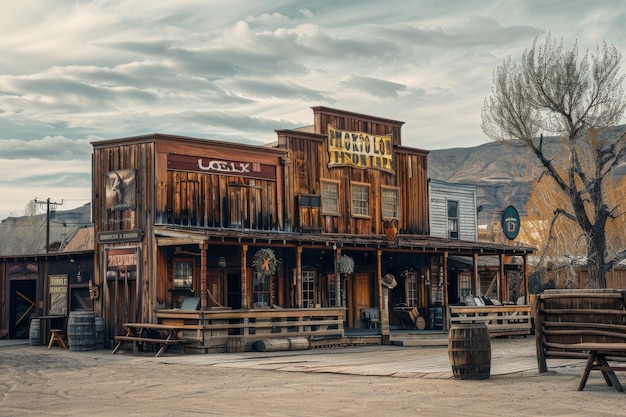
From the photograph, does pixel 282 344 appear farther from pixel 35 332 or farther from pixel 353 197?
pixel 353 197

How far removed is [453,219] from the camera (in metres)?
38.5

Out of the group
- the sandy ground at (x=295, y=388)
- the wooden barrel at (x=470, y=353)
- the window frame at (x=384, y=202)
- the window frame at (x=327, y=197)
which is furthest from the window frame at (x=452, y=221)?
the wooden barrel at (x=470, y=353)

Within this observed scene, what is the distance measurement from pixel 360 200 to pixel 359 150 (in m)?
1.81

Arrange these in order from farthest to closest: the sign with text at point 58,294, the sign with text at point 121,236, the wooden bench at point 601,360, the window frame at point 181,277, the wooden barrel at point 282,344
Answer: the sign with text at point 58,294, the window frame at point 181,277, the sign with text at point 121,236, the wooden barrel at point 282,344, the wooden bench at point 601,360

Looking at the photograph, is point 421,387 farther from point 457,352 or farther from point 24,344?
point 24,344

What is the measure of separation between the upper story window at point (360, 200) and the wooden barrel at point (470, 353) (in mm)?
17106

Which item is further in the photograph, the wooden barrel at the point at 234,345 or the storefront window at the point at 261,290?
the storefront window at the point at 261,290

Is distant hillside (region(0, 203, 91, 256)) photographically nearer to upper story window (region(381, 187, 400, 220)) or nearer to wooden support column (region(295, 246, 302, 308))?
Answer: upper story window (region(381, 187, 400, 220))

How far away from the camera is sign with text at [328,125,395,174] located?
31922 millimetres

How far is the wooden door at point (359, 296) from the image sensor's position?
31688 millimetres

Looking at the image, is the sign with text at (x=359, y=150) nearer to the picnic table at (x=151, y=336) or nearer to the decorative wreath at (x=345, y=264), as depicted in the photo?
the decorative wreath at (x=345, y=264)

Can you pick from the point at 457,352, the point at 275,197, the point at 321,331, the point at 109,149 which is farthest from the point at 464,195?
the point at 457,352

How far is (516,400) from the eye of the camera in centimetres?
1252

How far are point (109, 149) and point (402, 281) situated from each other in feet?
39.2
